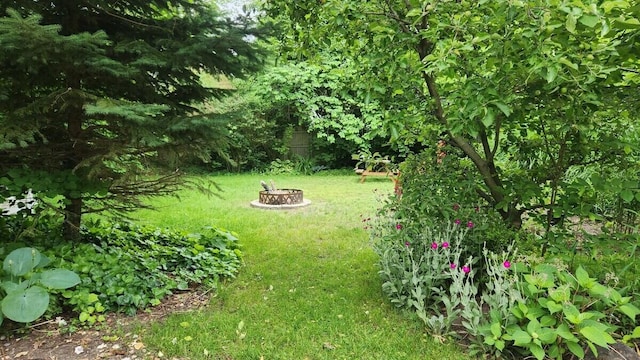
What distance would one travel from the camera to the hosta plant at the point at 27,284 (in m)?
2.04

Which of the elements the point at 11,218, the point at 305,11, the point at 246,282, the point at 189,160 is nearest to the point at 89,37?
the point at 189,160

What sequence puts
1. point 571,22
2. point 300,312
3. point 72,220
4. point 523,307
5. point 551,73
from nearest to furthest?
point 571,22, point 551,73, point 523,307, point 300,312, point 72,220

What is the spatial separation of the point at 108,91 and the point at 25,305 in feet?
4.60

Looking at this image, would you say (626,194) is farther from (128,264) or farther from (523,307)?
(128,264)

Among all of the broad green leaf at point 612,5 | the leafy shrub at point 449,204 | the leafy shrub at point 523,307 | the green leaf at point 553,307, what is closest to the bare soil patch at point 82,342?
the leafy shrub at point 523,307

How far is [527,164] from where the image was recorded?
3084 mm

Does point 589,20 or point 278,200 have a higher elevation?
point 589,20

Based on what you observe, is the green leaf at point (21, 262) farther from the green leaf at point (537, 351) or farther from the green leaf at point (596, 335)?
the green leaf at point (596, 335)

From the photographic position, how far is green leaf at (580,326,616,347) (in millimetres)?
1748

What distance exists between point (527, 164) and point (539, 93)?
119 cm

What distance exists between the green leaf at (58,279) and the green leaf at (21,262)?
118 millimetres

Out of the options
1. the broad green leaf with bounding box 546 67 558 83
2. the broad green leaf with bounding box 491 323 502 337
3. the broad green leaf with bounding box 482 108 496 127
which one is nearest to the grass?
the broad green leaf with bounding box 491 323 502 337

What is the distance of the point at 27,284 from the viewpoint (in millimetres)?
2170

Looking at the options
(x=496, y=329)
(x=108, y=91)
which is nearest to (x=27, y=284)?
(x=108, y=91)
